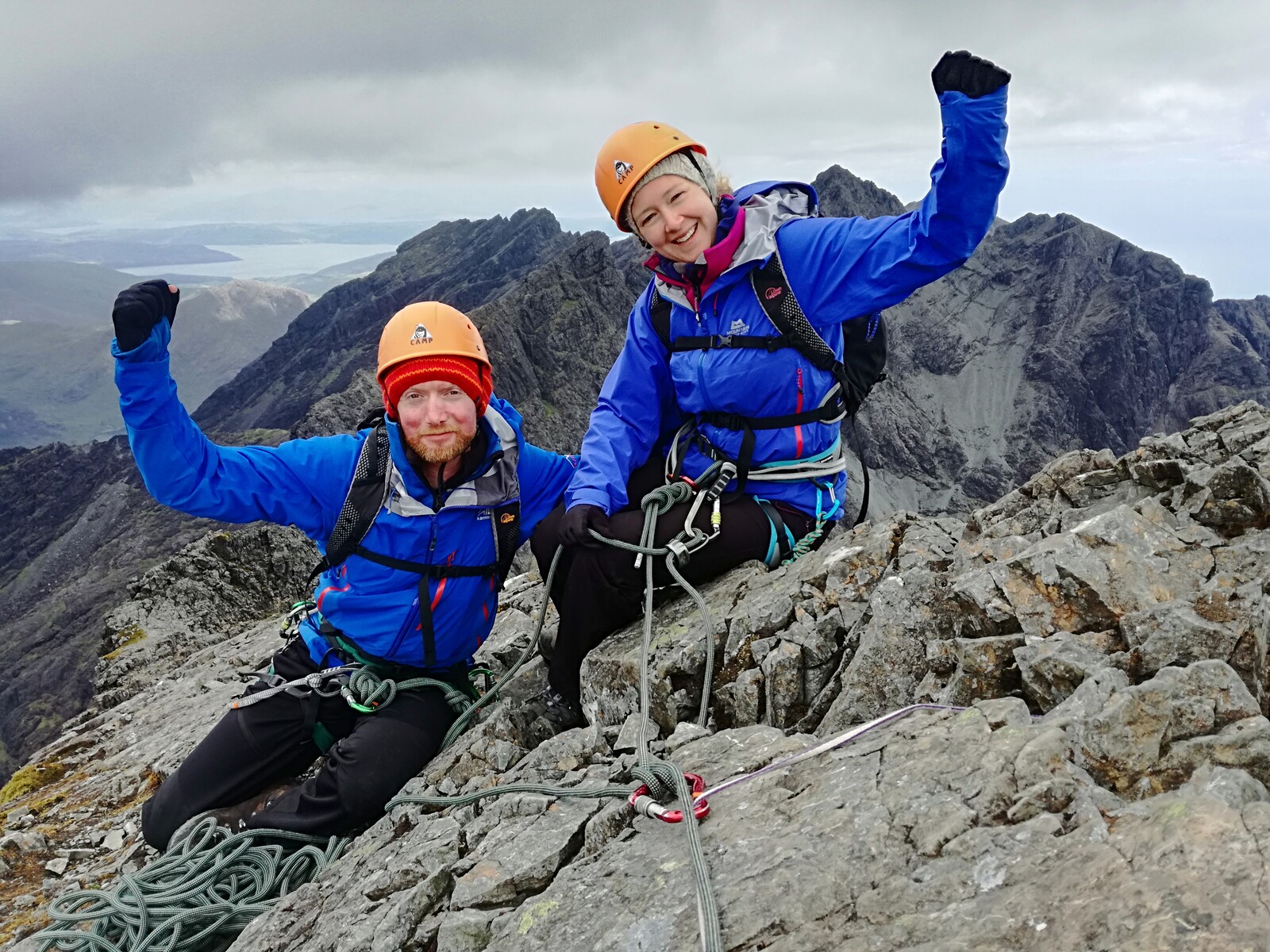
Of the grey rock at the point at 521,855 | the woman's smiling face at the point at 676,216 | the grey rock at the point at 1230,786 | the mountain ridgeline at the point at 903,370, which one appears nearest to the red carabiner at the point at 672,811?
the grey rock at the point at 521,855

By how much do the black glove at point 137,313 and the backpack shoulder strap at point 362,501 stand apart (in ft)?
6.39

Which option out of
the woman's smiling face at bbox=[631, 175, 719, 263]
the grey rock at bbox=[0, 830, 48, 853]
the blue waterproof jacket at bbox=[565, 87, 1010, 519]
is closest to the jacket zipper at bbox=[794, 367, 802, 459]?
the blue waterproof jacket at bbox=[565, 87, 1010, 519]

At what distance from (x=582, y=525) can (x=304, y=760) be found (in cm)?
371

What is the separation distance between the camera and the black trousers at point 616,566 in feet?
23.2

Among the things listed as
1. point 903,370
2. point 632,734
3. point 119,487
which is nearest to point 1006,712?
point 632,734

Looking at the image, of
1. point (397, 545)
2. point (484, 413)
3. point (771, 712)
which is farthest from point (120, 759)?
point (771, 712)

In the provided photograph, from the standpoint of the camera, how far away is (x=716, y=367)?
285 inches

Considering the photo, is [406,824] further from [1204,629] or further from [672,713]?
[1204,629]

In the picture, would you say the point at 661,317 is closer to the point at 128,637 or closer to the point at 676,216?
the point at 676,216

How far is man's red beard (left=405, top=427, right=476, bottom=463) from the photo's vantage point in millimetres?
6996

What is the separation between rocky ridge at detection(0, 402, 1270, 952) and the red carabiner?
0.32 feet

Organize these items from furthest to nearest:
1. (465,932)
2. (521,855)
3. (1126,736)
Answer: (521,855) → (465,932) → (1126,736)

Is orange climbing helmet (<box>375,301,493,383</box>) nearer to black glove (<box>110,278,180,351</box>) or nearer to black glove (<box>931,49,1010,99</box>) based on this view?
black glove (<box>110,278,180,351</box>)

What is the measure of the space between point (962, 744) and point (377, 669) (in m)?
5.67
